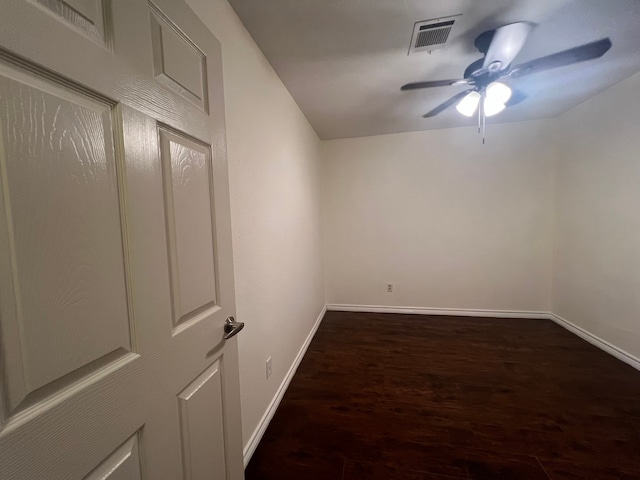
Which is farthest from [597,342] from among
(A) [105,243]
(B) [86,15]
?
(B) [86,15]

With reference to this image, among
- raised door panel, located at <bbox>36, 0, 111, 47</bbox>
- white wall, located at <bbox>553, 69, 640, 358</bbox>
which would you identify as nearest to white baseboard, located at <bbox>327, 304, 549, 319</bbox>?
white wall, located at <bbox>553, 69, 640, 358</bbox>

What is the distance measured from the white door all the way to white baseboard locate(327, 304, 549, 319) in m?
2.86

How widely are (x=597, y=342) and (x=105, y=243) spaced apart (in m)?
3.86

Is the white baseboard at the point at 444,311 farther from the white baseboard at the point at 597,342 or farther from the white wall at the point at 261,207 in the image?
the white wall at the point at 261,207

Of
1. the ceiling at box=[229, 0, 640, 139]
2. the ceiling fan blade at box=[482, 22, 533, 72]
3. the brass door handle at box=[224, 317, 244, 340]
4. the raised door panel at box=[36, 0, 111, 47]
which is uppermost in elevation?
the ceiling at box=[229, 0, 640, 139]

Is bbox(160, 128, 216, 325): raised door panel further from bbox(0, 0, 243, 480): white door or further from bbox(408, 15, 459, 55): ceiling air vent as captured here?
bbox(408, 15, 459, 55): ceiling air vent

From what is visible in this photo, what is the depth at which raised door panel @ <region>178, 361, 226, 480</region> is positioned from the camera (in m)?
0.73

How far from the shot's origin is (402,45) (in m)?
1.61

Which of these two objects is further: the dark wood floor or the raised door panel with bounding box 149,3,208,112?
the dark wood floor

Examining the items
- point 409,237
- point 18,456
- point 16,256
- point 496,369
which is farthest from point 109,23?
point 409,237

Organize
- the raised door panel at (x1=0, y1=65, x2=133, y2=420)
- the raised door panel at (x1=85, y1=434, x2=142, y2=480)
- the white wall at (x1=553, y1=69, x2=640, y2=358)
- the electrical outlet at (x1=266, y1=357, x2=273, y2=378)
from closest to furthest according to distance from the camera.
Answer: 1. the raised door panel at (x1=0, y1=65, x2=133, y2=420)
2. the raised door panel at (x1=85, y1=434, x2=142, y2=480)
3. the electrical outlet at (x1=266, y1=357, x2=273, y2=378)
4. the white wall at (x1=553, y1=69, x2=640, y2=358)

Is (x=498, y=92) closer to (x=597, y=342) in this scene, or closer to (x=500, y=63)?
(x=500, y=63)

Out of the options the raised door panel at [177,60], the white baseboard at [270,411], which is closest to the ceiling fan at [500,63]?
the raised door panel at [177,60]

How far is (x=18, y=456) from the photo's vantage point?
1.20ft
